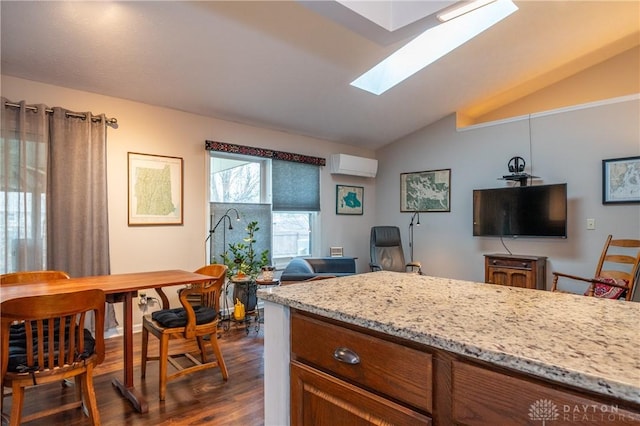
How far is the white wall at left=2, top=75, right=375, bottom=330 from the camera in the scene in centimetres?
328

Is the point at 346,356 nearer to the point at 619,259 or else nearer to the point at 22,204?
the point at 22,204

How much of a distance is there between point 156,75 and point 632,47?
533 centimetres

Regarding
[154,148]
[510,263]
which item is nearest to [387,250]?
[510,263]

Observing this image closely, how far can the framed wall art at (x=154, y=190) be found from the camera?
11.8 ft

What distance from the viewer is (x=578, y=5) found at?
10.8 ft

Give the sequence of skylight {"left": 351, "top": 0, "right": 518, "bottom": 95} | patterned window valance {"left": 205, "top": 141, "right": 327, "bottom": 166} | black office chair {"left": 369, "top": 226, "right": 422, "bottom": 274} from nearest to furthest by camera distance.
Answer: skylight {"left": 351, "top": 0, "right": 518, "bottom": 95}
patterned window valance {"left": 205, "top": 141, "right": 327, "bottom": 166}
black office chair {"left": 369, "top": 226, "right": 422, "bottom": 274}

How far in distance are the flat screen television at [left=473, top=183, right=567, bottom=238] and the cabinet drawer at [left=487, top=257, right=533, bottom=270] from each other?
1.05 feet

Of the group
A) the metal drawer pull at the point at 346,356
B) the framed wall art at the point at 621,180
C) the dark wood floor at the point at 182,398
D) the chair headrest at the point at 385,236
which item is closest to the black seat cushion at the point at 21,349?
the dark wood floor at the point at 182,398

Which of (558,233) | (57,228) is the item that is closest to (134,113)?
(57,228)

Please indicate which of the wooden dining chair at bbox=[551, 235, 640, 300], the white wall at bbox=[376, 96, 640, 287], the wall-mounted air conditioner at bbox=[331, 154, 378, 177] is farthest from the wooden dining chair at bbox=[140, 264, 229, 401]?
the white wall at bbox=[376, 96, 640, 287]

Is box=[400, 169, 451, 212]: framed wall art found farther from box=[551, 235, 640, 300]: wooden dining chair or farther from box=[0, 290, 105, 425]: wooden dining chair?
box=[0, 290, 105, 425]: wooden dining chair

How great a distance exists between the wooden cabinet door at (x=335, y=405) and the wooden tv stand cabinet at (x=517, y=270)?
149 inches

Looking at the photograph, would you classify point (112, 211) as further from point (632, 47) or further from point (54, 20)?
point (632, 47)

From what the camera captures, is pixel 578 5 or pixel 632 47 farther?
pixel 632 47
